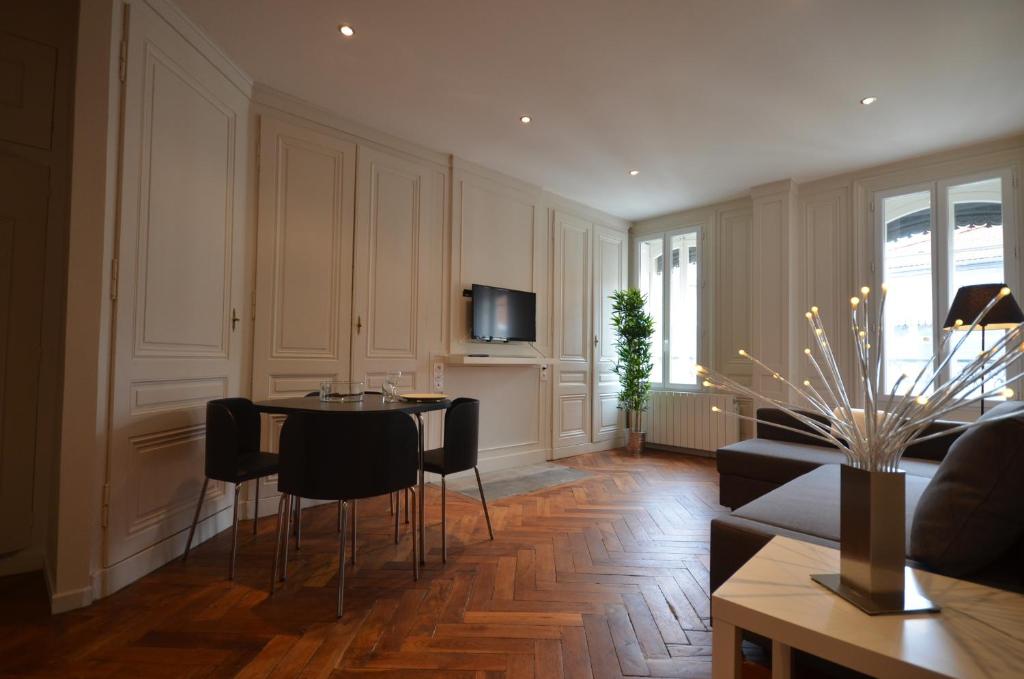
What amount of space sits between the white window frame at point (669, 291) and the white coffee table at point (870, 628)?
493cm

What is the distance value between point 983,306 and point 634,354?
3.12 meters

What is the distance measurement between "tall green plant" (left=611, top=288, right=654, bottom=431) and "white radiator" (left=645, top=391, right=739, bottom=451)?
204 mm

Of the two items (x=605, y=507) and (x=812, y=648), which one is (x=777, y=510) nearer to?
(x=812, y=648)

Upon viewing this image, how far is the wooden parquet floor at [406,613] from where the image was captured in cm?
171

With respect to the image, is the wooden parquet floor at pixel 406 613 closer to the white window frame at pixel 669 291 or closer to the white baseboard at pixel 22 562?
the white baseboard at pixel 22 562

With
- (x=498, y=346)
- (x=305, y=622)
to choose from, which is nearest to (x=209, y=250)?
(x=305, y=622)

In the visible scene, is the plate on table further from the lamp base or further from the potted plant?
the potted plant

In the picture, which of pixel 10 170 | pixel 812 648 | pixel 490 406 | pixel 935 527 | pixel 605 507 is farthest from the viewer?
pixel 490 406


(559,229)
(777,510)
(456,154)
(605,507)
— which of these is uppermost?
(456,154)

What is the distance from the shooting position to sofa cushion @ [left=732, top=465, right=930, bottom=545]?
1689 millimetres

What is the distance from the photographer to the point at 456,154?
446 centimetres

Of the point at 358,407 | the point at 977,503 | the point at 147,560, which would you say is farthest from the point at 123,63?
the point at 977,503

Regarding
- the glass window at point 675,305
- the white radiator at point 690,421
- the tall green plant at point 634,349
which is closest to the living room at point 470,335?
the white radiator at point 690,421

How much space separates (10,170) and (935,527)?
3903 mm
